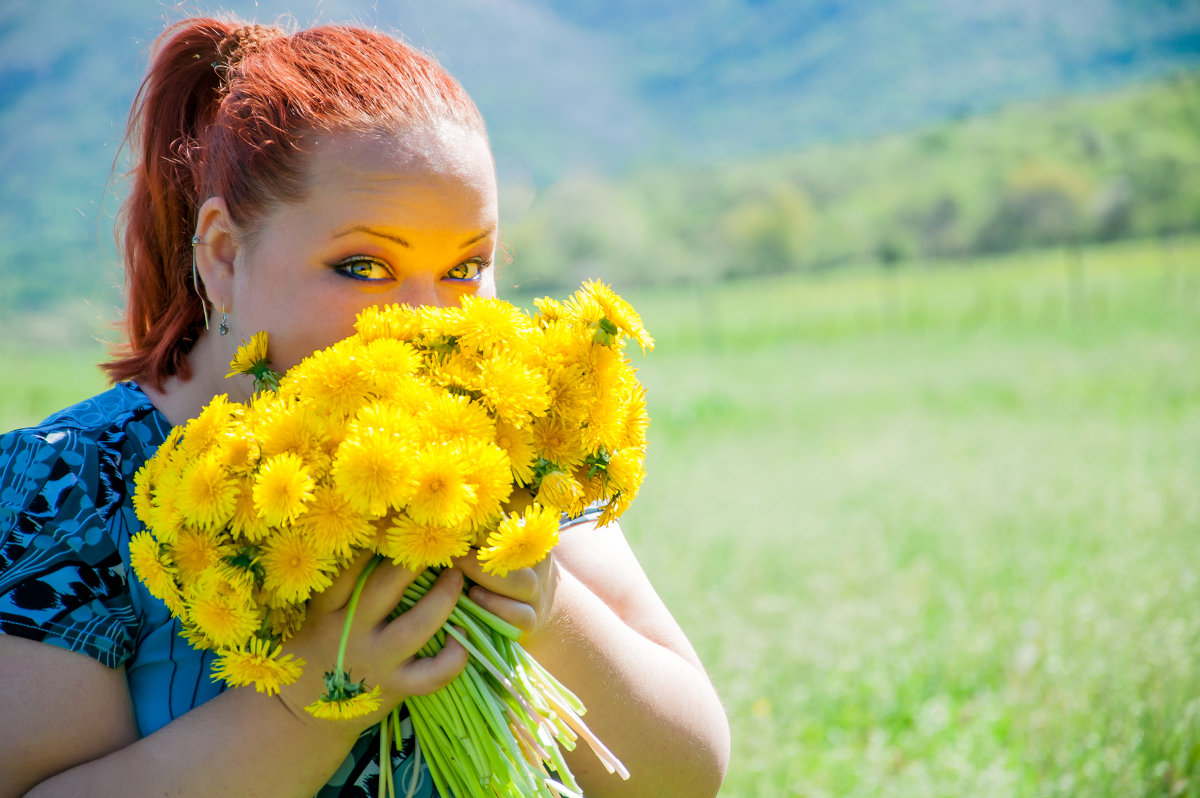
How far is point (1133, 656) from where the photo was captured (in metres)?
3.99

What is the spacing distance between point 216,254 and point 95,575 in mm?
574

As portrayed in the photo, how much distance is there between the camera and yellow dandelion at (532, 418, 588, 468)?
1.14m

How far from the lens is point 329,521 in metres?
0.98

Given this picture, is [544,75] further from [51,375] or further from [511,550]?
[511,550]

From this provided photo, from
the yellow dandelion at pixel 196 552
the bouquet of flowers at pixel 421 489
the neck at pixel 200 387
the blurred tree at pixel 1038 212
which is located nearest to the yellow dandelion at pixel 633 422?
the bouquet of flowers at pixel 421 489

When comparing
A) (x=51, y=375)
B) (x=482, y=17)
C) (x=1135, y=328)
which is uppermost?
(x=482, y=17)

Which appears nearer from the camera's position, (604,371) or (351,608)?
(351,608)

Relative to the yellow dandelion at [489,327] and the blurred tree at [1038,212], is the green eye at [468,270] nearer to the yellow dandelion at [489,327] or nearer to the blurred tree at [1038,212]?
the yellow dandelion at [489,327]

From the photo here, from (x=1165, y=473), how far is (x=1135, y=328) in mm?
13264

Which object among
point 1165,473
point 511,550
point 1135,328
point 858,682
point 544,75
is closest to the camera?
point 511,550

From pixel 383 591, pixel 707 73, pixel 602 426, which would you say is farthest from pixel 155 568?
pixel 707 73

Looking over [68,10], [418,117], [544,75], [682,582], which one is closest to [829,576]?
[682,582]

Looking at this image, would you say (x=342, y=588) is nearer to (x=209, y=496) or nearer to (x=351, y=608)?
(x=351, y=608)

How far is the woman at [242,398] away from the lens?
108 cm
